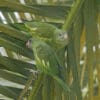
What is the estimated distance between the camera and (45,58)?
0.50 m

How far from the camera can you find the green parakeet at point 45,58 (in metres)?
0.49

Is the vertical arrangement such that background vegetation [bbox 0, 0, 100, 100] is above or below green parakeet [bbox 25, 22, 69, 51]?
below

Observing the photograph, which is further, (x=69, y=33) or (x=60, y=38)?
(x=69, y=33)

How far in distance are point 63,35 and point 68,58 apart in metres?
0.12

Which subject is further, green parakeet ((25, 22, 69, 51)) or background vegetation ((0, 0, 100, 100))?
background vegetation ((0, 0, 100, 100))

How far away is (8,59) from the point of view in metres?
0.67

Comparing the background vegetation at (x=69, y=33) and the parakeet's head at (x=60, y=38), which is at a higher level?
the parakeet's head at (x=60, y=38)

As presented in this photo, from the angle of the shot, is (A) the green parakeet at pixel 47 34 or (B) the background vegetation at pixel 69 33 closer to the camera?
(A) the green parakeet at pixel 47 34

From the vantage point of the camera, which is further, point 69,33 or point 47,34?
point 69,33

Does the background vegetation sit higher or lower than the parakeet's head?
lower

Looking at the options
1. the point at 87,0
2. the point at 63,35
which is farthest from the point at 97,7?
the point at 63,35

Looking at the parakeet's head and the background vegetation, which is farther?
the background vegetation

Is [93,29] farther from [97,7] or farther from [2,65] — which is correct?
[2,65]

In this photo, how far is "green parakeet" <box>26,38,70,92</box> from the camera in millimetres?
486
